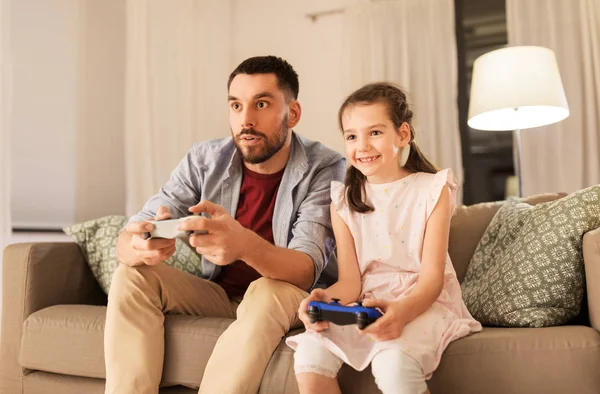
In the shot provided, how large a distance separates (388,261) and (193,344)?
49cm

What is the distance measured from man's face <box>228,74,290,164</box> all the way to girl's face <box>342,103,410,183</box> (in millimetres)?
264

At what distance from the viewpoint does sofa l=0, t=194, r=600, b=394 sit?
43.5 inches

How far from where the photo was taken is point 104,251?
1792mm

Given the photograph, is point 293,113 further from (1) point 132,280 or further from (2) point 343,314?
(2) point 343,314

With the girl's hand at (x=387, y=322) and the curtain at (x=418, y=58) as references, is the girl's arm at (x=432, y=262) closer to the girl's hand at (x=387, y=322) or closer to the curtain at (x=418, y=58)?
the girl's hand at (x=387, y=322)

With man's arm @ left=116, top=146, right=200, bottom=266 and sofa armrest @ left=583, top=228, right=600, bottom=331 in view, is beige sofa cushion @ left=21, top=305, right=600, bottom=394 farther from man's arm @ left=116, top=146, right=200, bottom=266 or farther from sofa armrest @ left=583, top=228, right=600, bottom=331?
man's arm @ left=116, top=146, right=200, bottom=266

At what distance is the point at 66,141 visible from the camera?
2.68m

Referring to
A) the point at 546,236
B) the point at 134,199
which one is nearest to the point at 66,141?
the point at 134,199

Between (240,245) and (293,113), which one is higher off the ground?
(293,113)

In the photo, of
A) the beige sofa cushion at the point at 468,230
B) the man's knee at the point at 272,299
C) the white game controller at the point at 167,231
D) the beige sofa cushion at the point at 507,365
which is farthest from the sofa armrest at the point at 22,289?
the beige sofa cushion at the point at 468,230

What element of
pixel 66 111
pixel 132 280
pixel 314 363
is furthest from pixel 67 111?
pixel 314 363

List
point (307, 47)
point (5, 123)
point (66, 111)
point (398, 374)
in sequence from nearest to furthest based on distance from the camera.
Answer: point (398, 374) < point (5, 123) < point (66, 111) < point (307, 47)

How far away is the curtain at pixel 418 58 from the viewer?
11.1ft

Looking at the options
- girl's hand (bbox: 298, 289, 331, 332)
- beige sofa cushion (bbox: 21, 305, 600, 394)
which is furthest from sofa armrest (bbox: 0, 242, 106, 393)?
girl's hand (bbox: 298, 289, 331, 332)
